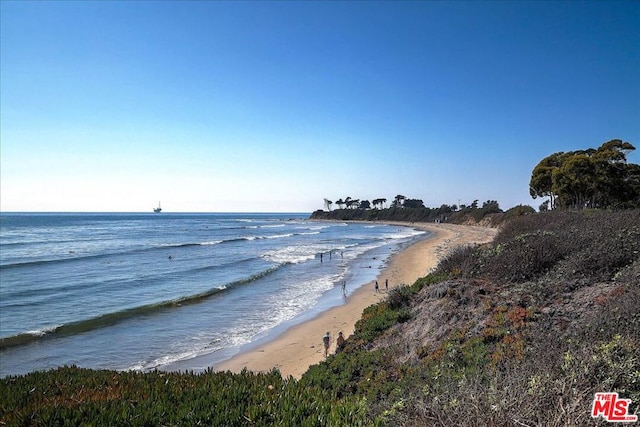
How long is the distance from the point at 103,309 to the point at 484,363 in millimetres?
17639

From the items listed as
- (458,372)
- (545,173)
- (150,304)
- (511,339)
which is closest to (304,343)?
(511,339)

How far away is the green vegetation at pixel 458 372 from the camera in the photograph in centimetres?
360

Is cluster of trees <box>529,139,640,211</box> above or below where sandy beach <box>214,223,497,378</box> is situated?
above

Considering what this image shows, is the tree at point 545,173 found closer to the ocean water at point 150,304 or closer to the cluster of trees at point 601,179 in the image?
the cluster of trees at point 601,179

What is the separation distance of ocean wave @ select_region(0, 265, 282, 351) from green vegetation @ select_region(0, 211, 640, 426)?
10.0 meters

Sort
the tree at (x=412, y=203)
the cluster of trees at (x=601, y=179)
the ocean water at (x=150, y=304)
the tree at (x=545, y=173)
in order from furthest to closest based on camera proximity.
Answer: the tree at (x=412, y=203) < the tree at (x=545, y=173) < the cluster of trees at (x=601, y=179) < the ocean water at (x=150, y=304)

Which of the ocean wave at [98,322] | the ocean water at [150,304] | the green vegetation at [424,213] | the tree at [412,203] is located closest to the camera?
the ocean water at [150,304]

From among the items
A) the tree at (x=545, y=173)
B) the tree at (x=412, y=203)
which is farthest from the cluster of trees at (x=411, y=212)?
the tree at (x=545, y=173)

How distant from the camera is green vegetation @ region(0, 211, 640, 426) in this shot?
11.8 ft

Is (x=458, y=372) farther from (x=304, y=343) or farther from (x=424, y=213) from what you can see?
(x=424, y=213)

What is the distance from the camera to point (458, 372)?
5.35 m

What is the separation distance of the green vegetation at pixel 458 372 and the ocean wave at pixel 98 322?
10.0 m

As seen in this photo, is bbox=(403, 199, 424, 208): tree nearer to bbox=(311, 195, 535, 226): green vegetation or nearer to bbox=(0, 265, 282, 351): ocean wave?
bbox=(311, 195, 535, 226): green vegetation

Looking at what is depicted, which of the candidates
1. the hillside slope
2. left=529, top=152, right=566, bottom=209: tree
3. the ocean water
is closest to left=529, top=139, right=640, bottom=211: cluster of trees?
left=529, top=152, right=566, bottom=209: tree
